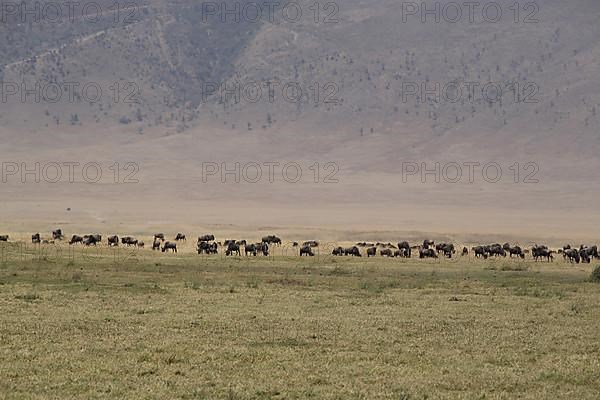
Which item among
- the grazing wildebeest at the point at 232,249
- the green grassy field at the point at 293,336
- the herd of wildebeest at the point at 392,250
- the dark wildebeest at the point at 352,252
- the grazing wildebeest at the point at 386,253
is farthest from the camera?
the grazing wildebeest at the point at 386,253

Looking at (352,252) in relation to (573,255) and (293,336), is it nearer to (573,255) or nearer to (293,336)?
(573,255)

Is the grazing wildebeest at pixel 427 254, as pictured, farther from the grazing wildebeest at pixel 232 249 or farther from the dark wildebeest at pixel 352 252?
the grazing wildebeest at pixel 232 249

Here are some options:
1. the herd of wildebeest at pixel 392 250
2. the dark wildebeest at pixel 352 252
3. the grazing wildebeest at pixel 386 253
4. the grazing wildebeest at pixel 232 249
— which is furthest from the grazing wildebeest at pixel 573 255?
the grazing wildebeest at pixel 232 249

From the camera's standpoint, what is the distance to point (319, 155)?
4126 inches

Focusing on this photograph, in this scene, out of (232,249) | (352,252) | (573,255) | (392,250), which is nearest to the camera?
(573,255)

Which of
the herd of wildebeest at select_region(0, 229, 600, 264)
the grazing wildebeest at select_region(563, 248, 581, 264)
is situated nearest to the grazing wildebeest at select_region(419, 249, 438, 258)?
the herd of wildebeest at select_region(0, 229, 600, 264)

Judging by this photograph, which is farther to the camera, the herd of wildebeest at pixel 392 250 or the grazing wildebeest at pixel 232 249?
the herd of wildebeest at pixel 392 250

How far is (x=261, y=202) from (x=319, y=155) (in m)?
16.7

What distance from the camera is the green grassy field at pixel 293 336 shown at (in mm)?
13516

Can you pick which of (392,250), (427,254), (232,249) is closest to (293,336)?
(232,249)

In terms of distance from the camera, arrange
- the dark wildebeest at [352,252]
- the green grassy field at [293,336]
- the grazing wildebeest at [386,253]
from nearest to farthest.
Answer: the green grassy field at [293,336]
the dark wildebeest at [352,252]
the grazing wildebeest at [386,253]

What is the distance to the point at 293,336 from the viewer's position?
1753 cm

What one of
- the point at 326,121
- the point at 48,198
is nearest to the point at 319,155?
the point at 326,121

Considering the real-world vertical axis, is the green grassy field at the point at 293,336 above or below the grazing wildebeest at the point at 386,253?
Answer: below
